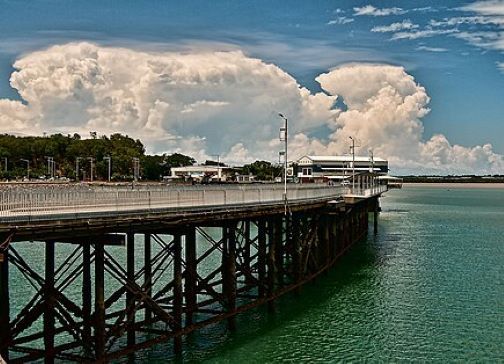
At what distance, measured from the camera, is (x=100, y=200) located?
71.9 ft

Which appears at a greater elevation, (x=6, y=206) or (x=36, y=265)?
(x=6, y=206)

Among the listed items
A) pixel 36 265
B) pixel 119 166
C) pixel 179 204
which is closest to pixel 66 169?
pixel 119 166

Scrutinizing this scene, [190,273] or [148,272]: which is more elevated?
[148,272]

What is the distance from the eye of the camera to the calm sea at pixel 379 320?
2770 cm

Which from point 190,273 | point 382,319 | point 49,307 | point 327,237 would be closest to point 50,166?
point 327,237

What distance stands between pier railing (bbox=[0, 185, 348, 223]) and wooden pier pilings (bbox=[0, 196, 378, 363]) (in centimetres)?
62

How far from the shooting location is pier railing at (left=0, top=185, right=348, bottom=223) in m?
18.8

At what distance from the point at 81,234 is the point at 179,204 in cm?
622

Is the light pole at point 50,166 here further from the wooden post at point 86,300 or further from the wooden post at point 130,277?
the wooden post at point 86,300

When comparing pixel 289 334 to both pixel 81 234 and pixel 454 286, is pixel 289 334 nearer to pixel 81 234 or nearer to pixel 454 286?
pixel 81 234

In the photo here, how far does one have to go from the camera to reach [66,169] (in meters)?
148

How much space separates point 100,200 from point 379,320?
1762 centimetres

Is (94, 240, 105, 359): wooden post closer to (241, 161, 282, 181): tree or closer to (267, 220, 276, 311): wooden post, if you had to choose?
(267, 220, 276, 311): wooden post

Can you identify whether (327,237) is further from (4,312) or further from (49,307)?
(4,312)
